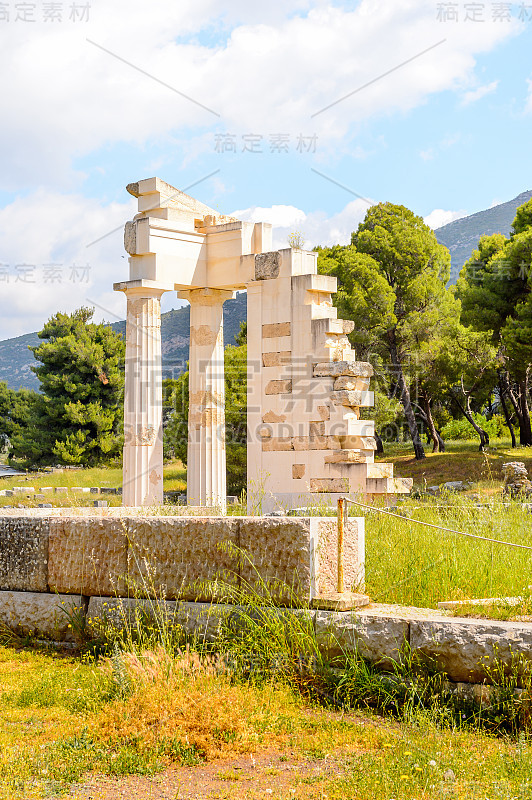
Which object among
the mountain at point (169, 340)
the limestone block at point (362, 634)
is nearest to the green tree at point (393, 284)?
the mountain at point (169, 340)

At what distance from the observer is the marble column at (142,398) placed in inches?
541

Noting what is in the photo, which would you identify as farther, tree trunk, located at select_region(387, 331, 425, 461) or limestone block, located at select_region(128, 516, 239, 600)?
tree trunk, located at select_region(387, 331, 425, 461)

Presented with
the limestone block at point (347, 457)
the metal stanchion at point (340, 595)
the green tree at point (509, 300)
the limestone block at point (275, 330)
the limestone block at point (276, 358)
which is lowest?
the metal stanchion at point (340, 595)

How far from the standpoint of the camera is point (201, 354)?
576 inches

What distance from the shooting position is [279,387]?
528 inches

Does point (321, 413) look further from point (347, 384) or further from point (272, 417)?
point (272, 417)

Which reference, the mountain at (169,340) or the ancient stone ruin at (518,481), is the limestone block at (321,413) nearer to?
the ancient stone ruin at (518,481)

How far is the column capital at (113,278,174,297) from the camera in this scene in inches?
535

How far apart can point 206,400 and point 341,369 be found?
277cm

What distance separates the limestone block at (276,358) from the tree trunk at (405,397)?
66.8 feet

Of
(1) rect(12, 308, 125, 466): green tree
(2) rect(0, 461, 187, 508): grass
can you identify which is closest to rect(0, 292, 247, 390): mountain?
(1) rect(12, 308, 125, 466): green tree

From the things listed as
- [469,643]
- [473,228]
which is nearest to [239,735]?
[469,643]

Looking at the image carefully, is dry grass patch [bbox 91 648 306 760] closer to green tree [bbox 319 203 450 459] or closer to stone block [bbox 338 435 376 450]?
stone block [bbox 338 435 376 450]

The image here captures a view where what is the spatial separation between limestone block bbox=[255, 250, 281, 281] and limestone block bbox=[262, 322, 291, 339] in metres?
0.77
